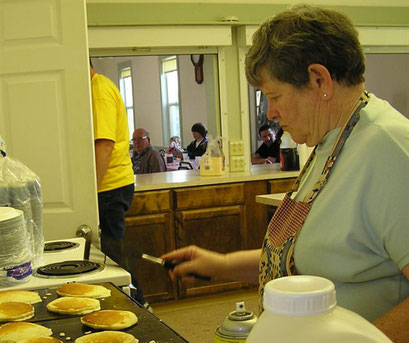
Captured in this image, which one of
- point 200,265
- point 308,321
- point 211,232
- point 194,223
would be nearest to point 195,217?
A: point 194,223

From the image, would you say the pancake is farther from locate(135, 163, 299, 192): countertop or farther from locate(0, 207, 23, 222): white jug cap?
locate(135, 163, 299, 192): countertop

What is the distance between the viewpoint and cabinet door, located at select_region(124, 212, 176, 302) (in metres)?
4.38

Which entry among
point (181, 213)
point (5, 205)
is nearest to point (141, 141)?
point (181, 213)

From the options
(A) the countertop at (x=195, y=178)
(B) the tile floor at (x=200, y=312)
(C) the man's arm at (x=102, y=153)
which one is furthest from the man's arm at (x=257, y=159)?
(C) the man's arm at (x=102, y=153)

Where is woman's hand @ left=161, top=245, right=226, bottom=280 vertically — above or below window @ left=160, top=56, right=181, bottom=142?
below

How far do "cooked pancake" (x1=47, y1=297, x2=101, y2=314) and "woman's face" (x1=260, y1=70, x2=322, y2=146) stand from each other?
28.5 inches

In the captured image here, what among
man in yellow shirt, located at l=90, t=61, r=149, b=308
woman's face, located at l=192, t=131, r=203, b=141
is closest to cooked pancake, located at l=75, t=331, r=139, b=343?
man in yellow shirt, located at l=90, t=61, r=149, b=308

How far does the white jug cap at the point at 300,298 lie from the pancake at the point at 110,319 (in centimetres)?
100

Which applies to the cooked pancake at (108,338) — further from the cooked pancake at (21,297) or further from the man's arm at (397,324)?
the man's arm at (397,324)

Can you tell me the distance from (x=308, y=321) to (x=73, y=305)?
1214 millimetres

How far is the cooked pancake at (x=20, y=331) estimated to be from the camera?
1498mm

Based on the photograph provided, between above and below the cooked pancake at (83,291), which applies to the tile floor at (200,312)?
below

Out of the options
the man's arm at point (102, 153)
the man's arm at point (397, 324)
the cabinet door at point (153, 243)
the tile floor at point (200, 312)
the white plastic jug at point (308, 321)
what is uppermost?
the man's arm at point (102, 153)

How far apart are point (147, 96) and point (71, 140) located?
23.1 ft
